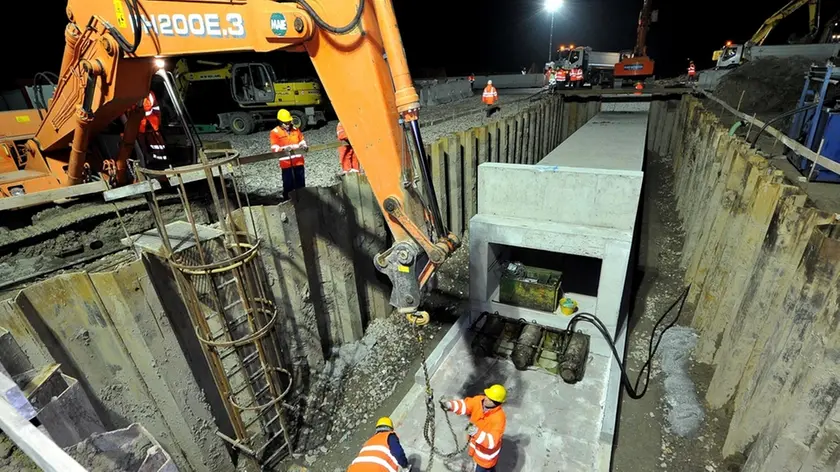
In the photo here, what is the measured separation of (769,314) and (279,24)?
576cm

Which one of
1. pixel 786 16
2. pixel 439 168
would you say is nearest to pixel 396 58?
pixel 439 168

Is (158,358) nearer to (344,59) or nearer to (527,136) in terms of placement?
(344,59)

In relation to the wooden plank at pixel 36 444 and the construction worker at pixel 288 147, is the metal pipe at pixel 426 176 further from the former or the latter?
the construction worker at pixel 288 147

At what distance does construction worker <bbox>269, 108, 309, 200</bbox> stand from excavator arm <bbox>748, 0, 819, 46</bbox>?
2926 cm

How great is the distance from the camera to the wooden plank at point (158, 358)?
3.62m

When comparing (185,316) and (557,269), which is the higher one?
(185,316)

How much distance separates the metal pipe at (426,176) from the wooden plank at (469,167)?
18.8 ft

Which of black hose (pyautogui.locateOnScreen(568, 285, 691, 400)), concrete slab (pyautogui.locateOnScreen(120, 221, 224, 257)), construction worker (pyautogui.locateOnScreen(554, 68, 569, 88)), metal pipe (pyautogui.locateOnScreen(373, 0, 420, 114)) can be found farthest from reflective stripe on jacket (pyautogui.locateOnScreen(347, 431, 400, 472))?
construction worker (pyautogui.locateOnScreen(554, 68, 569, 88))

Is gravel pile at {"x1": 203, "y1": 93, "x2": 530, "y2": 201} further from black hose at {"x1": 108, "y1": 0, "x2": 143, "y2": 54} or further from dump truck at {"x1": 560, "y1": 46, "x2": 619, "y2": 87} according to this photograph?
dump truck at {"x1": 560, "y1": 46, "x2": 619, "y2": 87}

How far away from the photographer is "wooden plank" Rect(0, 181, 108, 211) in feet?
18.5

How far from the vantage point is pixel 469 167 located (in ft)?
31.4

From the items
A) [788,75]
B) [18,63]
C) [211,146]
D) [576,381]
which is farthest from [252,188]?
[18,63]

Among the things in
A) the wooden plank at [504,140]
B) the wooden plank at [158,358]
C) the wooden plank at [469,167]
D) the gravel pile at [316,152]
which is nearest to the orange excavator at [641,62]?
the gravel pile at [316,152]

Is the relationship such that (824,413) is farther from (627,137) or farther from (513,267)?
(627,137)
